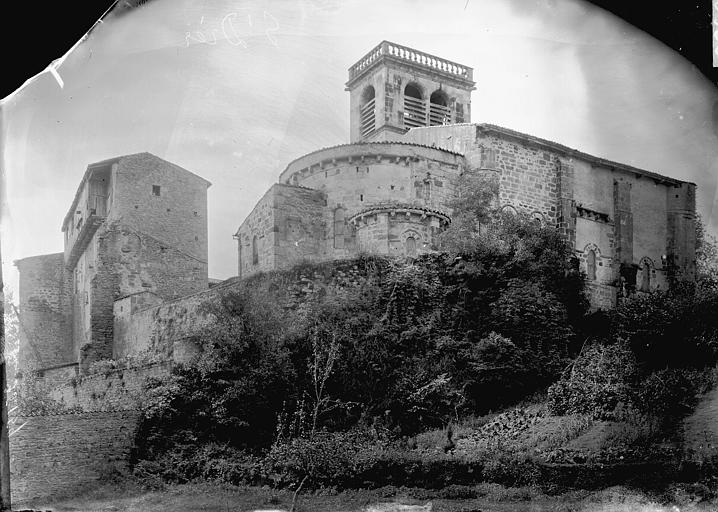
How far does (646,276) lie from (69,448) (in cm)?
998

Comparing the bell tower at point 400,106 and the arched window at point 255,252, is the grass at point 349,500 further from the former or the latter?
the bell tower at point 400,106

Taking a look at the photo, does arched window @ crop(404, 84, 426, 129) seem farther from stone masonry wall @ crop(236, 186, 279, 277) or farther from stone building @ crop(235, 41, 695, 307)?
stone masonry wall @ crop(236, 186, 279, 277)

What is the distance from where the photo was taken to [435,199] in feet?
66.5

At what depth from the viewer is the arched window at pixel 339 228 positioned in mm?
18938

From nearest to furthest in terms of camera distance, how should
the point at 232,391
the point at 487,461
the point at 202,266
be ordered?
the point at 487,461 < the point at 232,391 < the point at 202,266

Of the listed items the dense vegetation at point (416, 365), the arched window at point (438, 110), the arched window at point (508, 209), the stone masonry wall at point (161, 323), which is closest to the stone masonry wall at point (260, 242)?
the stone masonry wall at point (161, 323)

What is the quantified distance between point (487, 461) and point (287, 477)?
2608mm

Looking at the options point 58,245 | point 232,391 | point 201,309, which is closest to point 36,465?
point 232,391

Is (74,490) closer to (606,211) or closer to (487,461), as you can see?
(487,461)

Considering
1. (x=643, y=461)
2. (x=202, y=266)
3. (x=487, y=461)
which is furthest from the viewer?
(x=202, y=266)

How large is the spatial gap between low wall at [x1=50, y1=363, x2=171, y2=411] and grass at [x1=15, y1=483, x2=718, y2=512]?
7.83 ft

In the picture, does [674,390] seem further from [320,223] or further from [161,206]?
[161,206]

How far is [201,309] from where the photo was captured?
1730cm

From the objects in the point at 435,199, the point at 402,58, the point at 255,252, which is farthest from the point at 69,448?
the point at 435,199
